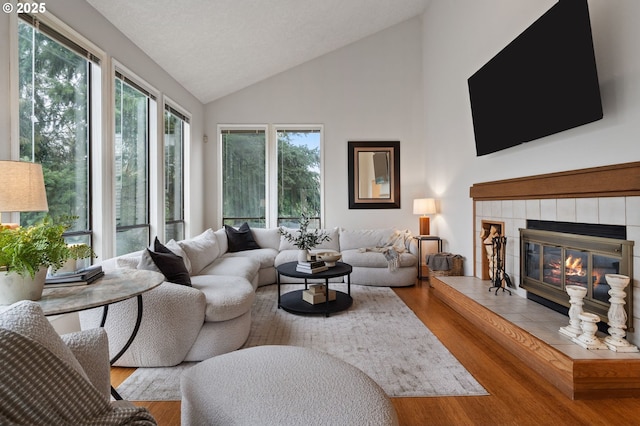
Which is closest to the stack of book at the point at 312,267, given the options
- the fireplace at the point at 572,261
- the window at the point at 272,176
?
the fireplace at the point at 572,261

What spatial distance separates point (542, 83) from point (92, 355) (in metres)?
3.30

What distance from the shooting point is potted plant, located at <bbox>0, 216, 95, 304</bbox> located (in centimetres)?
129

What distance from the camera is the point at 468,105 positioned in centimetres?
409

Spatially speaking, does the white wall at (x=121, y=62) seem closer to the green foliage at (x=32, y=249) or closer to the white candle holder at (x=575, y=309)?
the green foliage at (x=32, y=249)

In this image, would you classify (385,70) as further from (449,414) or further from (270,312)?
(449,414)

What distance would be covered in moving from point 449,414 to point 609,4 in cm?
280

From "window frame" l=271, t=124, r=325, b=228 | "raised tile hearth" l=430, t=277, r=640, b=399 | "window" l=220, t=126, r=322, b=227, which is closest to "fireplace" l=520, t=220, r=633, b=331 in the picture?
"raised tile hearth" l=430, t=277, r=640, b=399

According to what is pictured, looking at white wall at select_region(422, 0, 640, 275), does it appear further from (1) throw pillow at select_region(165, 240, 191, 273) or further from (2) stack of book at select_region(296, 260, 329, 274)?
(1) throw pillow at select_region(165, 240, 191, 273)

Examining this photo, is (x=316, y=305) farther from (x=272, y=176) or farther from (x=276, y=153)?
(x=276, y=153)

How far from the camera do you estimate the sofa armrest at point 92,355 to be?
1086 millimetres

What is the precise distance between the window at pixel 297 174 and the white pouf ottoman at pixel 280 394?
14.6 feet

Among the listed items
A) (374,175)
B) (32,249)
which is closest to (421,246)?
(374,175)

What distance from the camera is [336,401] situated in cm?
116

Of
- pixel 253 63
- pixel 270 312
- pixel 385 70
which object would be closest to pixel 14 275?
pixel 270 312
